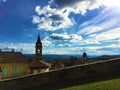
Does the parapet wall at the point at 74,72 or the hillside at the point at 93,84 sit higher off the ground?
the parapet wall at the point at 74,72

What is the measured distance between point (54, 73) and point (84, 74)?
204 cm

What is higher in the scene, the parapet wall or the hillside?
the parapet wall

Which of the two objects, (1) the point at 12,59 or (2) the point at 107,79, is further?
(1) the point at 12,59

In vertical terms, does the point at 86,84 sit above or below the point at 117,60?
below

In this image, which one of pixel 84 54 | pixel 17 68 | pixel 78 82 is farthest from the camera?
pixel 84 54

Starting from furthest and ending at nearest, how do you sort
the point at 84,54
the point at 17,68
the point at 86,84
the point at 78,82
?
the point at 84,54 < the point at 17,68 < the point at 78,82 < the point at 86,84

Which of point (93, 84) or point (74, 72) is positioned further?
point (74, 72)

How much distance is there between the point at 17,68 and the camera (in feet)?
154

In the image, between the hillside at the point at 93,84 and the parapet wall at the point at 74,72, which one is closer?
the hillside at the point at 93,84

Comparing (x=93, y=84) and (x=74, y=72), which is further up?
(x=74, y=72)

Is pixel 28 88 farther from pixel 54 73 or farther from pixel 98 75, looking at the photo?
pixel 98 75

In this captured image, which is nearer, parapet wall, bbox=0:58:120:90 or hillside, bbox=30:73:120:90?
hillside, bbox=30:73:120:90

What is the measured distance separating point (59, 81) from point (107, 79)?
3.28 meters

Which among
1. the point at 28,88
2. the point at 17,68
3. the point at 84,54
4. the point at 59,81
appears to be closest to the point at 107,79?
the point at 59,81
